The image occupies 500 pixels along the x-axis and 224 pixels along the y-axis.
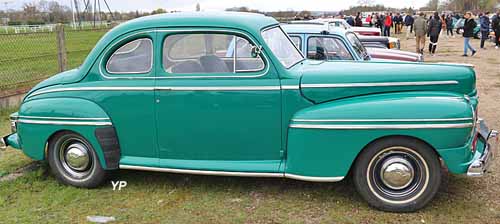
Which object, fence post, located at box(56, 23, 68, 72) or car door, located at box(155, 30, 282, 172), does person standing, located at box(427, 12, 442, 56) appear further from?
car door, located at box(155, 30, 282, 172)

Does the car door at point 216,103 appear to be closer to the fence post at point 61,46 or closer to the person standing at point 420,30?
the fence post at point 61,46

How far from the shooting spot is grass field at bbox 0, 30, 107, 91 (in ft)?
28.8

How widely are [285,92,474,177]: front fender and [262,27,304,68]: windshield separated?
2.17 feet

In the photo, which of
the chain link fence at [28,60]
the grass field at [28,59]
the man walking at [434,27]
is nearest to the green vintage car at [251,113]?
the chain link fence at [28,60]

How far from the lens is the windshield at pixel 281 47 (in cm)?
434

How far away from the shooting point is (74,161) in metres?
4.70

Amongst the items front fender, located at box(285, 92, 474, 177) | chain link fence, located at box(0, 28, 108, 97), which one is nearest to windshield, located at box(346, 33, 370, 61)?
front fender, located at box(285, 92, 474, 177)

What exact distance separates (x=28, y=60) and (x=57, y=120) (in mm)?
5181

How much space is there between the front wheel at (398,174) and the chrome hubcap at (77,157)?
2.72 meters

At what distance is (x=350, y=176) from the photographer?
4.72 meters

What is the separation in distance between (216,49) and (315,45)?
10.9 ft

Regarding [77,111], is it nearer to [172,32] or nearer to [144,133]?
[144,133]

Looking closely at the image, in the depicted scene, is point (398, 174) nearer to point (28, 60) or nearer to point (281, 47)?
point (281, 47)

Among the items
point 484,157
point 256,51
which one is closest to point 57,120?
point 256,51
